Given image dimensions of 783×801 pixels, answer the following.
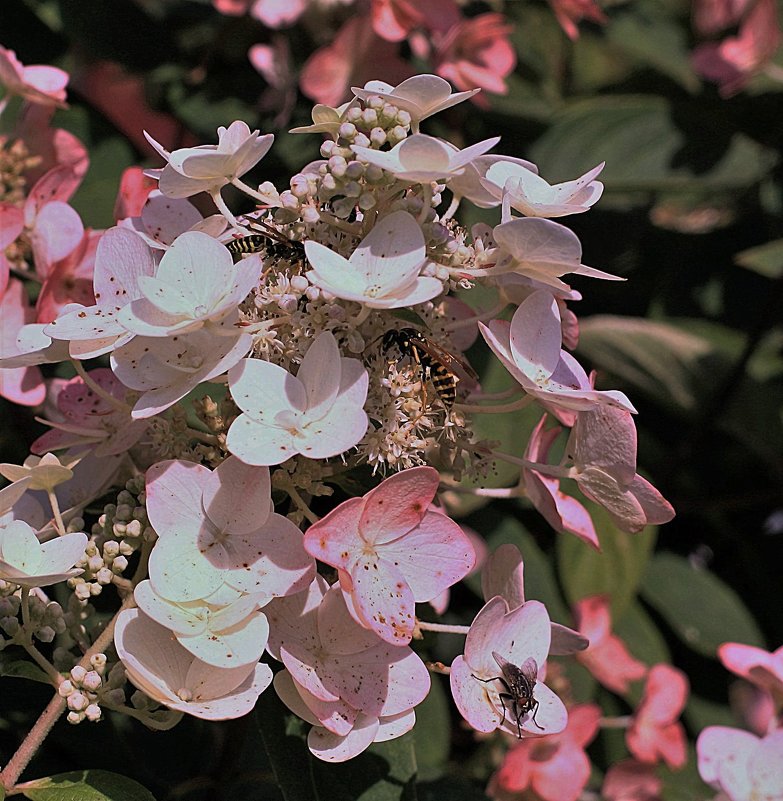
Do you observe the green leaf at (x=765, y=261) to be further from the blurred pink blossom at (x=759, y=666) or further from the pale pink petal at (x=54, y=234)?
the pale pink petal at (x=54, y=234)

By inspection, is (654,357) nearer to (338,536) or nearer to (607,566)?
(607,566)

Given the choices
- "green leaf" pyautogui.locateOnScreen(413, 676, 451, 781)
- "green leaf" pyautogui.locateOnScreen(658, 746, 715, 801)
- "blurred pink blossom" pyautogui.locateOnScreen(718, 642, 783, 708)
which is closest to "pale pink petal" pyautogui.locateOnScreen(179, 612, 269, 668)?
"blurred pink blossom" pyautogui.locateOnScreen(718, 642, 783, 708)

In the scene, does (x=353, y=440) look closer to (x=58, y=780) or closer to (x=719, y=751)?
(x=58, y=780)

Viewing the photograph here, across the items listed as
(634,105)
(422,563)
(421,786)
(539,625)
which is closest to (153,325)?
(422,563)

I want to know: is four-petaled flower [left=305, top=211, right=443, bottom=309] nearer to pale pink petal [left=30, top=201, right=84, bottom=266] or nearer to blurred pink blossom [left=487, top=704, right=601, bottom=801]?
pale pink petal [left=30, top=201, right=84, bottom=266]

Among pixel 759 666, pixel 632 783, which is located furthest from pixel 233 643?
pixel 632 783

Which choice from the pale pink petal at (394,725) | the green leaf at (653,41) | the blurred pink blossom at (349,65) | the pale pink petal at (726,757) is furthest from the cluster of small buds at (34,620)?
the green leaf at (653,41)
